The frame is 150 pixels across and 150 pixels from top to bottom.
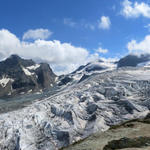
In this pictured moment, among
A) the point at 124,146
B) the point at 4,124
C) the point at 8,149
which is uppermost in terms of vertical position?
the point at 124,146

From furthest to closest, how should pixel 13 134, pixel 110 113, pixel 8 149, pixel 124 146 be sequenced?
pixel 110 113, pixel 13 134, pixel 8 149, pixel 124 146

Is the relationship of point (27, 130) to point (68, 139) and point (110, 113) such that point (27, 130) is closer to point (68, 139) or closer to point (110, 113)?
point (68, 139)

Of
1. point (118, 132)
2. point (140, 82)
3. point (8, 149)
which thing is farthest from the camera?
point (140, 82)

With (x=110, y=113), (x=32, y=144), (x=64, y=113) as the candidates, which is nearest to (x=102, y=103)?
(x=110, y=113)

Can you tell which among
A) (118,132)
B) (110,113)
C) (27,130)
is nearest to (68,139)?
(27,130)

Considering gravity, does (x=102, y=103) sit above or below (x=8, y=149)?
above

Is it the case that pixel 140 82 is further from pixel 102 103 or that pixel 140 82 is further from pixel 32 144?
pixel 32 144

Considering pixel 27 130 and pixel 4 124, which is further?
pixel 4 124
